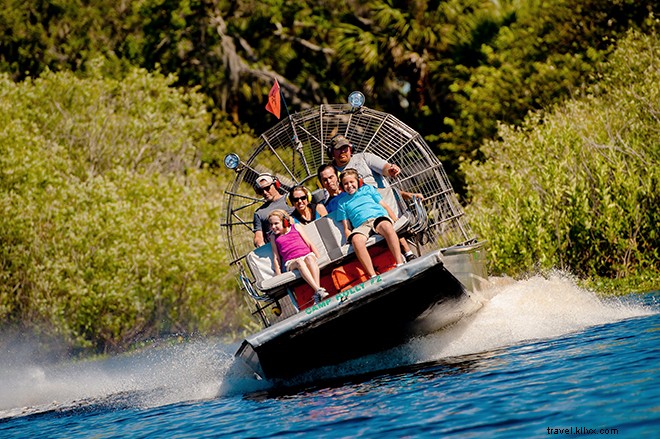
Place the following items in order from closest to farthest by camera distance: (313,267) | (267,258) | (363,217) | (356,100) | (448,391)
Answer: (448,391), (313,267), (363,217), (267,258), (356,100)

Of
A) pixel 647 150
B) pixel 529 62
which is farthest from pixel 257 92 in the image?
pixel 647 150

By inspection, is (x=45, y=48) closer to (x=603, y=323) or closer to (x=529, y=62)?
(x=529, y=62)

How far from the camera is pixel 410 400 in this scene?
8086 millimetres

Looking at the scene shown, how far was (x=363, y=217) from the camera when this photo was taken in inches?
445

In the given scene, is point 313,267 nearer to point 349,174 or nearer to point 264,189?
point 349,174

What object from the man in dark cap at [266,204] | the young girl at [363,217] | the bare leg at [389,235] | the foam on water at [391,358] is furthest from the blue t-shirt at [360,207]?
the foam on water at [391,358]

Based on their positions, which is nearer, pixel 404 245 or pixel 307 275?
pixel 307 275

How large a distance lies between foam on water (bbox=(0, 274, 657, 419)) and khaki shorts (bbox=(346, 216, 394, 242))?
136cm

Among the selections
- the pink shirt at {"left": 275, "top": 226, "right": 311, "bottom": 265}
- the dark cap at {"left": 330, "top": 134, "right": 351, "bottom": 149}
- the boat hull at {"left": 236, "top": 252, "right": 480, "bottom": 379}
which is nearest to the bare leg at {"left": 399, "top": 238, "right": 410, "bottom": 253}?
the boat hull at {"left": 236, "top": 252, "right": 480, "bottom": 379}

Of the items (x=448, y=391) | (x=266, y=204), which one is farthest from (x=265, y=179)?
(x=448, y=391)

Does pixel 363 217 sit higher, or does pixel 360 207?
pixel 360 207

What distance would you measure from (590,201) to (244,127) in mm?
21656

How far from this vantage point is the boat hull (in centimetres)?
971

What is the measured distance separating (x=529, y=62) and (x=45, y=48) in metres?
20.6
